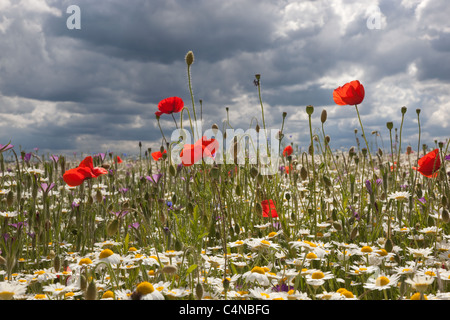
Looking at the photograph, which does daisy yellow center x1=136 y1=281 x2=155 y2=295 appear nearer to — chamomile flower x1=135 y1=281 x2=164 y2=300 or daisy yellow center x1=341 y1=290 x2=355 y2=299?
chamomile flower x1=135 y1=281 x2=164 y2=300

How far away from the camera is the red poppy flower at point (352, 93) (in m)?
2.59

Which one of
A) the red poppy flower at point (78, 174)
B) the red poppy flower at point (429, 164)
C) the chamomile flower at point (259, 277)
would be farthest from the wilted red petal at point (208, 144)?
the red poppy flower at point (429, 164)

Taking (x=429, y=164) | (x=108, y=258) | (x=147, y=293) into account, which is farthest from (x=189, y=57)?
(x=429, y=164)

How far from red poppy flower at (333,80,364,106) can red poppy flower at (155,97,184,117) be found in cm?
121

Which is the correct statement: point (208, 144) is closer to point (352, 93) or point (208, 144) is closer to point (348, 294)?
point (352, 93)

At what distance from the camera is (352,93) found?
8.50 ft

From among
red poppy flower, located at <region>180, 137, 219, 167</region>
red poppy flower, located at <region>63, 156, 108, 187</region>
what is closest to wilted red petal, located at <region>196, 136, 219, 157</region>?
red poppy flower, located at <region>180, 137, 219, 167</region>

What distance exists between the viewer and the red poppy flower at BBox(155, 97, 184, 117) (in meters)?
2.99

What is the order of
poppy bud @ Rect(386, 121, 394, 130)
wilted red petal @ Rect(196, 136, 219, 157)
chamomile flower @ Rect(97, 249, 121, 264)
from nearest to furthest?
chamomile flower @ Rect(97, 249, 121, 264) < wilted red petal @ Rect(196, 136, 219, 157) < poppy bud @ Rect(386, 121, 394, 130)

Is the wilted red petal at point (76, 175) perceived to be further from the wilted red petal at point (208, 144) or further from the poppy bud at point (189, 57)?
the poppy bud at point (189, 57)

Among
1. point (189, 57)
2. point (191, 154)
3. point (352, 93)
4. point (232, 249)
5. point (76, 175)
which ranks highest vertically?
point (189, 57)

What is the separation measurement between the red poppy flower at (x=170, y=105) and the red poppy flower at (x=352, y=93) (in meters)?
1.21

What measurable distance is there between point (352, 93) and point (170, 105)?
136cm
